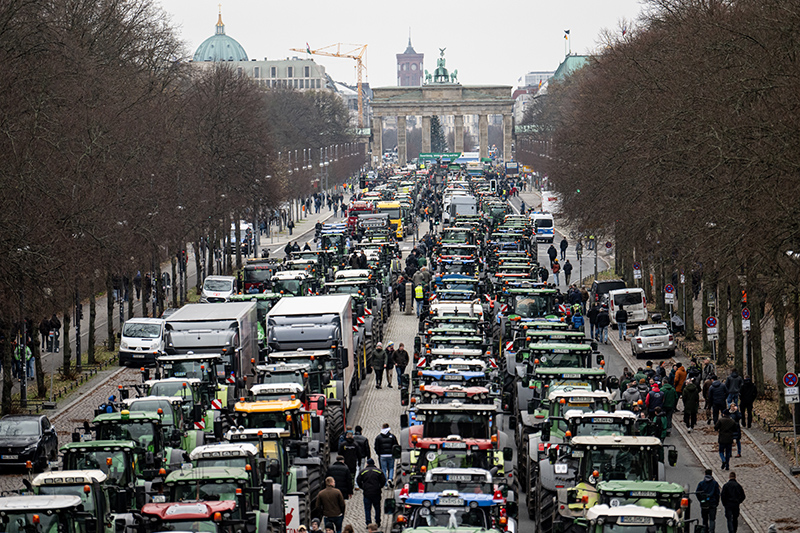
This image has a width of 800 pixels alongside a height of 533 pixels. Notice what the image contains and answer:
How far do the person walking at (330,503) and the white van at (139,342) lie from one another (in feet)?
78.7

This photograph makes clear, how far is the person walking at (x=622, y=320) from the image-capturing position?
4947 centimetres

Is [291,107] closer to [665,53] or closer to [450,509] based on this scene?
[665,53]

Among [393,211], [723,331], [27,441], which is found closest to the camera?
[27,441]

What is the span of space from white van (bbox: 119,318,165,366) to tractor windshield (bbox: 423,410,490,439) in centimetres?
2326

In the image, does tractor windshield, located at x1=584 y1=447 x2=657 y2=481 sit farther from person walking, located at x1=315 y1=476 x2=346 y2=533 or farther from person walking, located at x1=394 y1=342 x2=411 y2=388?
person walking, located at x1=394 y1=342 x2=411 y2=388

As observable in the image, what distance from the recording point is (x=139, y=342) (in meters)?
45.4

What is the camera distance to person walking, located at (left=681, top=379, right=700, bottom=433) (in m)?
32.7

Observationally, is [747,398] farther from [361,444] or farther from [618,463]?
[618,463]

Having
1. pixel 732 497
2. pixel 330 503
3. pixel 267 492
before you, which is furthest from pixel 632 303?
pixel 267 492

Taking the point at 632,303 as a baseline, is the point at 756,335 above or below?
above

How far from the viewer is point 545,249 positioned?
85188 mm

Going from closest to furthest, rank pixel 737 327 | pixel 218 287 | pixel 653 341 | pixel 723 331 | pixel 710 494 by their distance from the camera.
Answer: pixel 710 494 < pixel 737 327 < pixel 723 331 < pixel 653 341 < pixel 218 287

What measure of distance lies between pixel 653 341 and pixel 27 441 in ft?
70.5

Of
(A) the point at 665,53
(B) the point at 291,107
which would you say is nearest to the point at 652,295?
(A) the point at 665,53
